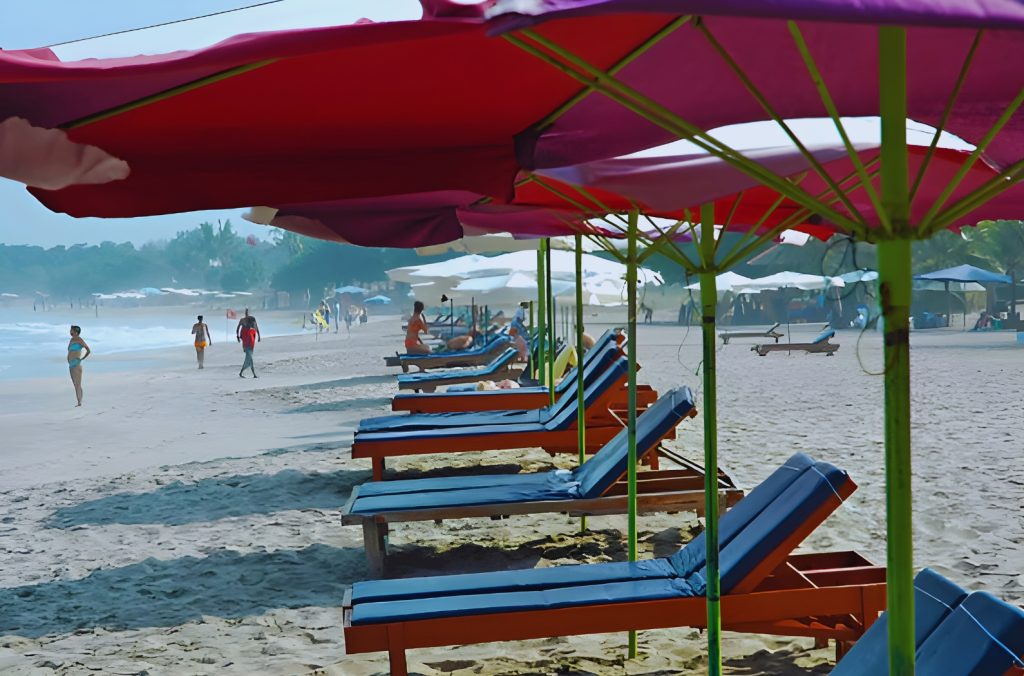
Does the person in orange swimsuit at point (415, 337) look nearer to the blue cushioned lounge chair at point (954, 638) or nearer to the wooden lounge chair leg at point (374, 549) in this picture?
the wooden lounge chair leg at point (374, 549)

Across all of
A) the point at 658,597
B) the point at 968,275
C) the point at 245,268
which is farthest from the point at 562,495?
the point at 245,268

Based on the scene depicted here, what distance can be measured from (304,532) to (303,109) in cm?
462

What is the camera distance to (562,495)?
6137mm

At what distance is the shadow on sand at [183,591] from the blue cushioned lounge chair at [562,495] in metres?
0.39

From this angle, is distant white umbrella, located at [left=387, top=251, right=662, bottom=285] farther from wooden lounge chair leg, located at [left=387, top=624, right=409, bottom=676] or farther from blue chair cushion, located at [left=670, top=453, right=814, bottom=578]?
wooden lounge chair leg, located at [left=387, top=624, right=409, bottom=676]

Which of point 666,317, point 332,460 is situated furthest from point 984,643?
point 666,317

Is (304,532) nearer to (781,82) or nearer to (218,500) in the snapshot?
(218,500)

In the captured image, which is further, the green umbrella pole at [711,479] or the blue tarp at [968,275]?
the blue tarp at [968,275]

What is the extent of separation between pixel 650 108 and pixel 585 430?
6.00 m

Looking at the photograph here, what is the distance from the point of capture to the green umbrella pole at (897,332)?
2018 mm

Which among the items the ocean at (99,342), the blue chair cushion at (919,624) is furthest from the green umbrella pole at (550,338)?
the ocean at (99,342)

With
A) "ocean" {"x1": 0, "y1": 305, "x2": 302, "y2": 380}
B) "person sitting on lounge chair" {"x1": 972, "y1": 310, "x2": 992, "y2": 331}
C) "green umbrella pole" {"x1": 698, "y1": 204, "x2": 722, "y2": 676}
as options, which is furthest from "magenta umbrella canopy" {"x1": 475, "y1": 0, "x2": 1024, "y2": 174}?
"person sitting on lounge chair" {"x1": 972, "y1": 310, "x2": 992, "y2": 331}

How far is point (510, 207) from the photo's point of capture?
18.6ft

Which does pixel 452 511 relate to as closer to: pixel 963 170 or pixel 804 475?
pixel 804 475
